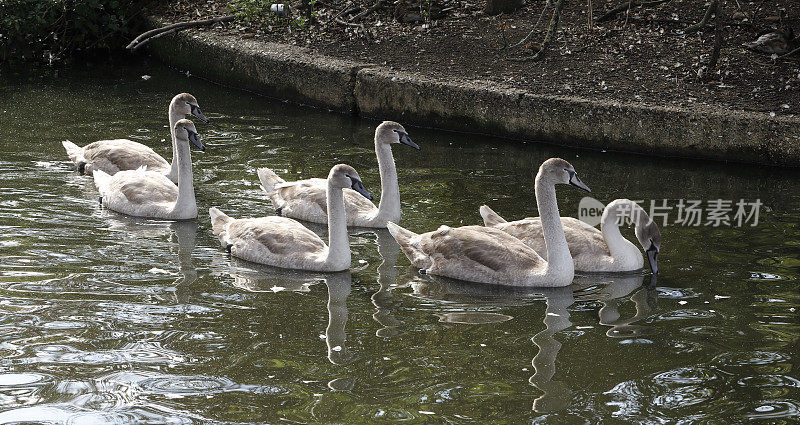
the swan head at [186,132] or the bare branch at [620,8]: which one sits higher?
the bare branch at [620,8]

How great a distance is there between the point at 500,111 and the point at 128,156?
4.36 m

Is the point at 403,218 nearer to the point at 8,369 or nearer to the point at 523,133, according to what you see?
the point at 523,133

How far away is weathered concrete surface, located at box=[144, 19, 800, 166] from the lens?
1070cm

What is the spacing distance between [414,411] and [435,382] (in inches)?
15.6

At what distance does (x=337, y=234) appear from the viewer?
7770 millimetres

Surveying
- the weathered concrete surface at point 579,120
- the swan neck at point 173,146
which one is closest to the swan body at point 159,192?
the swan neck at point 173,146

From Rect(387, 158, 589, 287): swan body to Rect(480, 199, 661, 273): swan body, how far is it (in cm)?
34

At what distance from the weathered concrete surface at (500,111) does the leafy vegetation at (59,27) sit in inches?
108

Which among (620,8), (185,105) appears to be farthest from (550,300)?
(620,8)

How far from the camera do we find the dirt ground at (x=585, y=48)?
1159 cm

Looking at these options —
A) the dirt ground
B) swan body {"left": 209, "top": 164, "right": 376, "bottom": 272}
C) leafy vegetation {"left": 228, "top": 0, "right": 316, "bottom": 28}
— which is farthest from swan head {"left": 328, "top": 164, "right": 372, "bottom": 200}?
leafy vegetation {"left": 228, "top": 0, "right": 316, "bottom": 28}

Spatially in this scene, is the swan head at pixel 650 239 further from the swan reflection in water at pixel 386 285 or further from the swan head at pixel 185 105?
the swan head at pixel 185 105

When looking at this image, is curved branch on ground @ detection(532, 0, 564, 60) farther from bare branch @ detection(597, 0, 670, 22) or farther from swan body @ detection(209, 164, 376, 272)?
swan body @ detection(209, 164, 376, 272)

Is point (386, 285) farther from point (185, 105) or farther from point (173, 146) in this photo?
point (185, 105)
